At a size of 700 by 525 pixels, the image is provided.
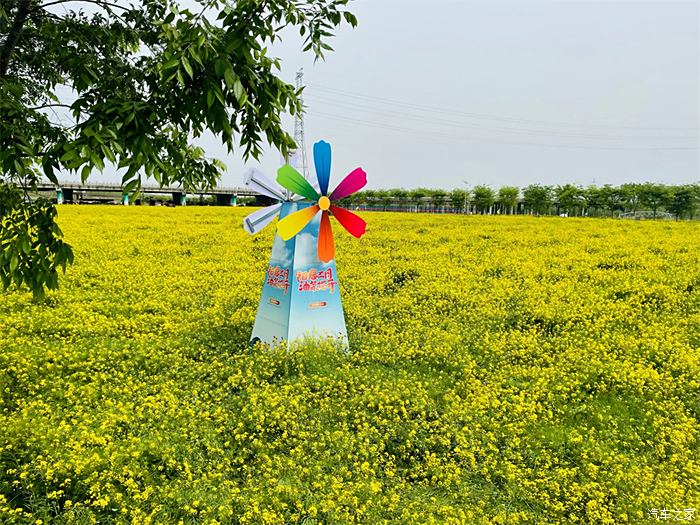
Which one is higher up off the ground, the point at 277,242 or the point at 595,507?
the point at 277,242

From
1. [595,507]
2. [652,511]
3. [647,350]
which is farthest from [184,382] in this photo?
[647,350]

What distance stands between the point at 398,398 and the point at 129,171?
3633mm

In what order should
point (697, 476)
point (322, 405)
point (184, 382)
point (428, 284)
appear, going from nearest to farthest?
point (697, 476), point (322, 405), point (184, 382), point (428, 284)

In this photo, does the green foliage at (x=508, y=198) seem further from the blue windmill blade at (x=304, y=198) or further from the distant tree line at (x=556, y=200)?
the blue windmill blade at (x=304, y=198)

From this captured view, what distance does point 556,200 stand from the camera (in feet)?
169

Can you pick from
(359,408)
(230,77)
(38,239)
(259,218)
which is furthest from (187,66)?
(259,218)

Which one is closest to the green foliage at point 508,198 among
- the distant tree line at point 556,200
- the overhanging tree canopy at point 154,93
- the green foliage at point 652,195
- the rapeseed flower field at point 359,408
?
the distant tree line at point 556,200

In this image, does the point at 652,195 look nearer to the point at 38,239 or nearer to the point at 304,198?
the point at 304,198

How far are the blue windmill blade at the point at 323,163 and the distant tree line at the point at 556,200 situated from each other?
141 ft

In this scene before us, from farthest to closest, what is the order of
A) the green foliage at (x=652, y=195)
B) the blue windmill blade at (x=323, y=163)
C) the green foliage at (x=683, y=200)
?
1. the green foliage at (x=652, y=195)
2. the green foliage at (x=683, y=200)
3. the blue windmill blade at (x=323, y=163)

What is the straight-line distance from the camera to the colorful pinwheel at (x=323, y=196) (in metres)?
5.41

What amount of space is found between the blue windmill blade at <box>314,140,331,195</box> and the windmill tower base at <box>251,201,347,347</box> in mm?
282

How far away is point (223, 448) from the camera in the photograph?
407 centimetres

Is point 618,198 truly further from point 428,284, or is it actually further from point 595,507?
point 595,507
